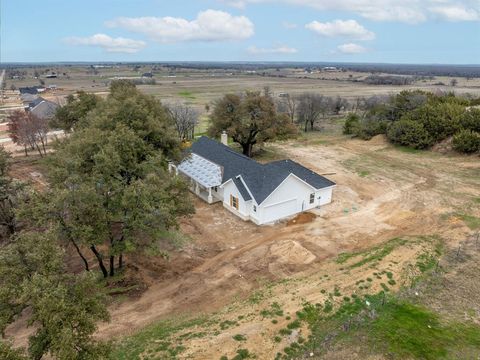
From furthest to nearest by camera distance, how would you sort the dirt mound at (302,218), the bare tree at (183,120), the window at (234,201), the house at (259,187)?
the bare tree at (183,120) → the window at (234,201) → the dirt mound at (302,218) → the house at (259,187)

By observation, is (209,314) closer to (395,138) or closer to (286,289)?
(286,289)

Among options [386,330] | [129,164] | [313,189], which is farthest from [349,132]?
[386,330]

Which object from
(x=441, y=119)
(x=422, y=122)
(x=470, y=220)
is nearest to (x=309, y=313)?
(x=470, y=220)

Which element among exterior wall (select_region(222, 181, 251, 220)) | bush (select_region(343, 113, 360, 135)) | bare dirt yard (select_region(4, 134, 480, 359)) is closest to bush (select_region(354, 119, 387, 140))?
bush (select_region(343, 113, 360, 135))

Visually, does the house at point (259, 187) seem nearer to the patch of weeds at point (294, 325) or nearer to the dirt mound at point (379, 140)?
the patch of weeds at point (294, 325)

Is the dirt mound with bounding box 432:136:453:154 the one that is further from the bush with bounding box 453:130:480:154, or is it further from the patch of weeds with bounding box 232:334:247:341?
the patch of weeds with bounding box 232:334:247:341

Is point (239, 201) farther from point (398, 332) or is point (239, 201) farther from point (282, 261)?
point (398, 332)

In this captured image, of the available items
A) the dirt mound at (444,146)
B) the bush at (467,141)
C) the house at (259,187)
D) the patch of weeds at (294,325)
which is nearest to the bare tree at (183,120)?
the house at (259,187)
